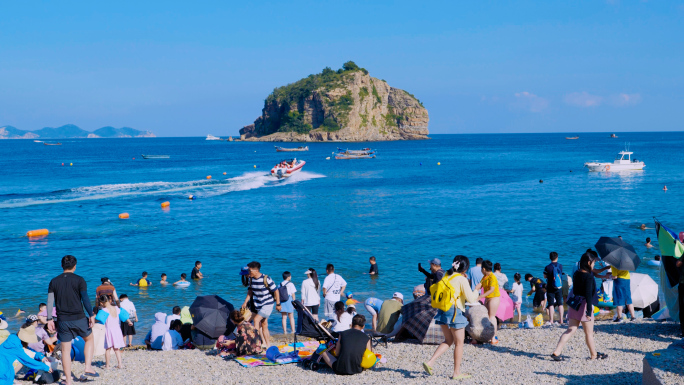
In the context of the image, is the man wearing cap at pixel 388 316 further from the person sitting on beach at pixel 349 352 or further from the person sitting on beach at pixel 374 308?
the person sitting on beach at pixel 349 352

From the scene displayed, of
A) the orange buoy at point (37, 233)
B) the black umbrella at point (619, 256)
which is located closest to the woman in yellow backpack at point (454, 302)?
the black umbrella at point (619, 256)

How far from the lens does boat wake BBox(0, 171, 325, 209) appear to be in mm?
47062

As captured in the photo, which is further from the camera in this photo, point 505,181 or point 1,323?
point 505,181

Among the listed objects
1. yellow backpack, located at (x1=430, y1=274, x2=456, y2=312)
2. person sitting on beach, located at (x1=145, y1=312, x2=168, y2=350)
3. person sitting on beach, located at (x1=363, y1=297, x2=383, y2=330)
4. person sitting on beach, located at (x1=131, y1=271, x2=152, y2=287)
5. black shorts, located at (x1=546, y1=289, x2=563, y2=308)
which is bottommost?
person sitting on beach, located at (x1=131, y1=271, x2=152, y2=287)

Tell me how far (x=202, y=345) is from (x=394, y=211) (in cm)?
2896

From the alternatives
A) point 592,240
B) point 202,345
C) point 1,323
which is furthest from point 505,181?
point 1,323

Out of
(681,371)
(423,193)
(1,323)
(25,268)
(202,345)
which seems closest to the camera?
(681,371)

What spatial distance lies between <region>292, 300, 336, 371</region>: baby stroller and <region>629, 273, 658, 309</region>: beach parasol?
8168 mm

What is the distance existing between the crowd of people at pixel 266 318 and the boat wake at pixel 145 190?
123ft

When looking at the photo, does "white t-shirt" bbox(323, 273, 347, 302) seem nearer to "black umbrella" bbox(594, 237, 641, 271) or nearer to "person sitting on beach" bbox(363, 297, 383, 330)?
"person sitting on beach" bbox(363, 297, 383, 330)

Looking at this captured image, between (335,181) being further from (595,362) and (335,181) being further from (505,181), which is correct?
(595,362)

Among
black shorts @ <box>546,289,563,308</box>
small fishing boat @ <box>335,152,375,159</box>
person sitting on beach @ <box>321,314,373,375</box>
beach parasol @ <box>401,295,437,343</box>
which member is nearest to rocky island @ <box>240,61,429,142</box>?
small fishing boat @ <box>335,152,375,159</box>

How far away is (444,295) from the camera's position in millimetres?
8016

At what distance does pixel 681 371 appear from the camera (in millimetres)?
6688
